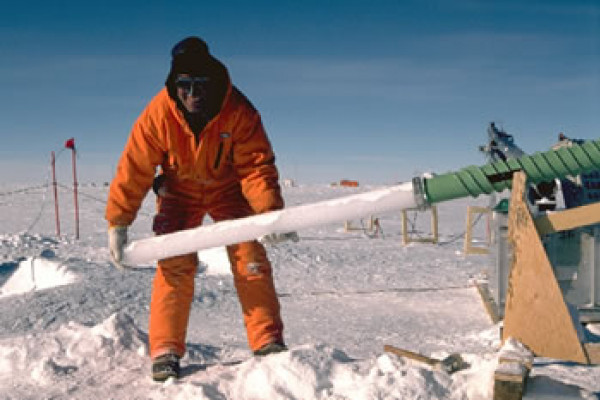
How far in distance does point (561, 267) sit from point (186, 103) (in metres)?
3.55

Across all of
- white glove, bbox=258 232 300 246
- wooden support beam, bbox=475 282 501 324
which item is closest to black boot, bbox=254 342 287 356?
white glove, bbox=258 232 300 246

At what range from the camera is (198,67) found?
2855 mm

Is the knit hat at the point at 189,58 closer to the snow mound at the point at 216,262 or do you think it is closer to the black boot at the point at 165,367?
the black boot at the point at 165,367

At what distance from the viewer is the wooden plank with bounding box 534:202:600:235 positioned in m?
2.35

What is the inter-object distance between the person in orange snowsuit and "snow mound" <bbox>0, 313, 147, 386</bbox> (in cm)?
27

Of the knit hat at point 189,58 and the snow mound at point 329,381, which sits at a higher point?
the knit hat at point 189,58

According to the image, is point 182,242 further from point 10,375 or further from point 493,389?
point 493,389

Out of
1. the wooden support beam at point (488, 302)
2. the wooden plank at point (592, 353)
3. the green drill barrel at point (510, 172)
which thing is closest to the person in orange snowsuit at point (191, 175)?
the green drill barrel at point (510, 172)

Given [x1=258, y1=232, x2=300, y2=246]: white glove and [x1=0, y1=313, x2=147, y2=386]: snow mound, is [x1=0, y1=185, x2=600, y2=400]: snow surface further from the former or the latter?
[x1=258, y1=232, x2=300, y2=246]: white glove

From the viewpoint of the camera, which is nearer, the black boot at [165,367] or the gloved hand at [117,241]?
the black boot at [165,367]

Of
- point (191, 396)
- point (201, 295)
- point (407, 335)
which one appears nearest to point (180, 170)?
point (191, 396)

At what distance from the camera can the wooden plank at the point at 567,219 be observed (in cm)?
235

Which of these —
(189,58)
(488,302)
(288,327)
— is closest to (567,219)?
(189,58)

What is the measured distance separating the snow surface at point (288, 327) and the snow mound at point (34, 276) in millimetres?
24
